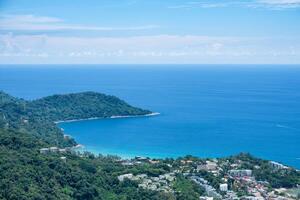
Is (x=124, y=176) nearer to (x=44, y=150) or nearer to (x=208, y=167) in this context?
(x=208, y=167)

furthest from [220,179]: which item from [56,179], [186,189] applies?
[56,179]

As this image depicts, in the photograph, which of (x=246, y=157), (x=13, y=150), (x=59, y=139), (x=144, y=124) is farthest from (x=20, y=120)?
(x=246, y=157)

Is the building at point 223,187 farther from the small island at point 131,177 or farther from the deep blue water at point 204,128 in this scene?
the deep blue water at point 204,128

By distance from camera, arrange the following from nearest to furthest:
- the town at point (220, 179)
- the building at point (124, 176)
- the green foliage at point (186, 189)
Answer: the green foliage at point (186, 189)
the town at point (220, 179)
the building at point (124, 176)

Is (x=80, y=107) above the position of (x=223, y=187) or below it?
below

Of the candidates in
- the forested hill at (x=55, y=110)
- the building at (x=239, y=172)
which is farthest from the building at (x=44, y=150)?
the forested hill at (x=55, y=110)

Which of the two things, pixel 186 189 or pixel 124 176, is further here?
pixel 124 176

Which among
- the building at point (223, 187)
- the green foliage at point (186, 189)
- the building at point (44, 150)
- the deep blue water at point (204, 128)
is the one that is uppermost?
the building at point (44, 150)

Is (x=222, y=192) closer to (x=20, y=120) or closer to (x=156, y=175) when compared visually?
(x=156, y=175)

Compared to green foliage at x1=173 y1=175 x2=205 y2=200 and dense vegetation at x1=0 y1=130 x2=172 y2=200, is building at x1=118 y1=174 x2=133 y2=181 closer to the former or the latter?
dense vegetation at x1=0 y1=130 x2=172 y2=200

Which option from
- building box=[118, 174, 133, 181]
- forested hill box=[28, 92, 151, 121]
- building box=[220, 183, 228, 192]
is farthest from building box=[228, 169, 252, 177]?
forested hill box=[28, 92, 151, 121]
